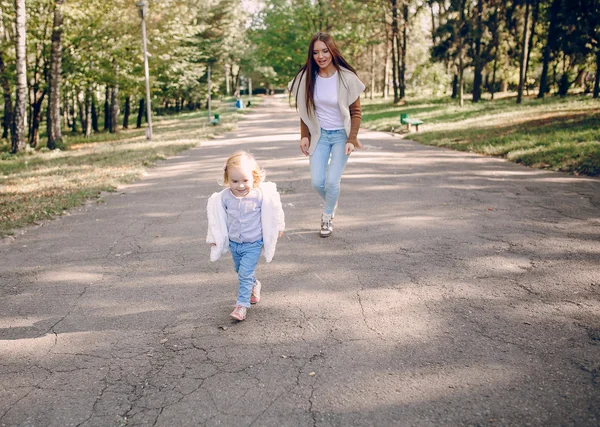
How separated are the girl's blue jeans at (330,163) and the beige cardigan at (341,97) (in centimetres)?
7

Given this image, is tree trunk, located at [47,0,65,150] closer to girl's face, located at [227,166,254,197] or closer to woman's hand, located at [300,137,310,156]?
woman's hand, located at [300,137,310,156]

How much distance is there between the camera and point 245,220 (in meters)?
3.86

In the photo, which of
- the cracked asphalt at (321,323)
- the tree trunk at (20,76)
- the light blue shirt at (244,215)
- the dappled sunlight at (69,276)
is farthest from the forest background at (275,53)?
the light blue shirt at (244,215)

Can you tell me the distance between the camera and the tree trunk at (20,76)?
16328 millimetres

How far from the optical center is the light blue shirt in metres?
3.86

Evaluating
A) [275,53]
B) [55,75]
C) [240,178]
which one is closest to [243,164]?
[240,178]

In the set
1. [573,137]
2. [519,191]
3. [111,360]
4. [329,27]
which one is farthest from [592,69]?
[111,360]

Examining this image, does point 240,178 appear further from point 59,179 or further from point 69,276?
point 59,179

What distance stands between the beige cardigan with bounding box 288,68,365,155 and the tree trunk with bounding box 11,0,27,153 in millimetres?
14520

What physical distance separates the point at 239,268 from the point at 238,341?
700mm

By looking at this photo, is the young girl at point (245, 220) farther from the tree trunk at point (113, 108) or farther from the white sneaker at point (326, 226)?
the tree trunk at point (113, 108)

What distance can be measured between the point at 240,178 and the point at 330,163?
2288mm

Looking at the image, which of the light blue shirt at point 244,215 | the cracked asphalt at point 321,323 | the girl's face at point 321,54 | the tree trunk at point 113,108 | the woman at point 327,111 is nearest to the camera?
the cracked asphalt at point 321,323

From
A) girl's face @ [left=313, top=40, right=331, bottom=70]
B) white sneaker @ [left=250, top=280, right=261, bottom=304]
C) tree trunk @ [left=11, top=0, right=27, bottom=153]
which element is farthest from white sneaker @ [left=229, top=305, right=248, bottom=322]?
tree trunk @ [left=11, top=0, right=27, bottom=153]
